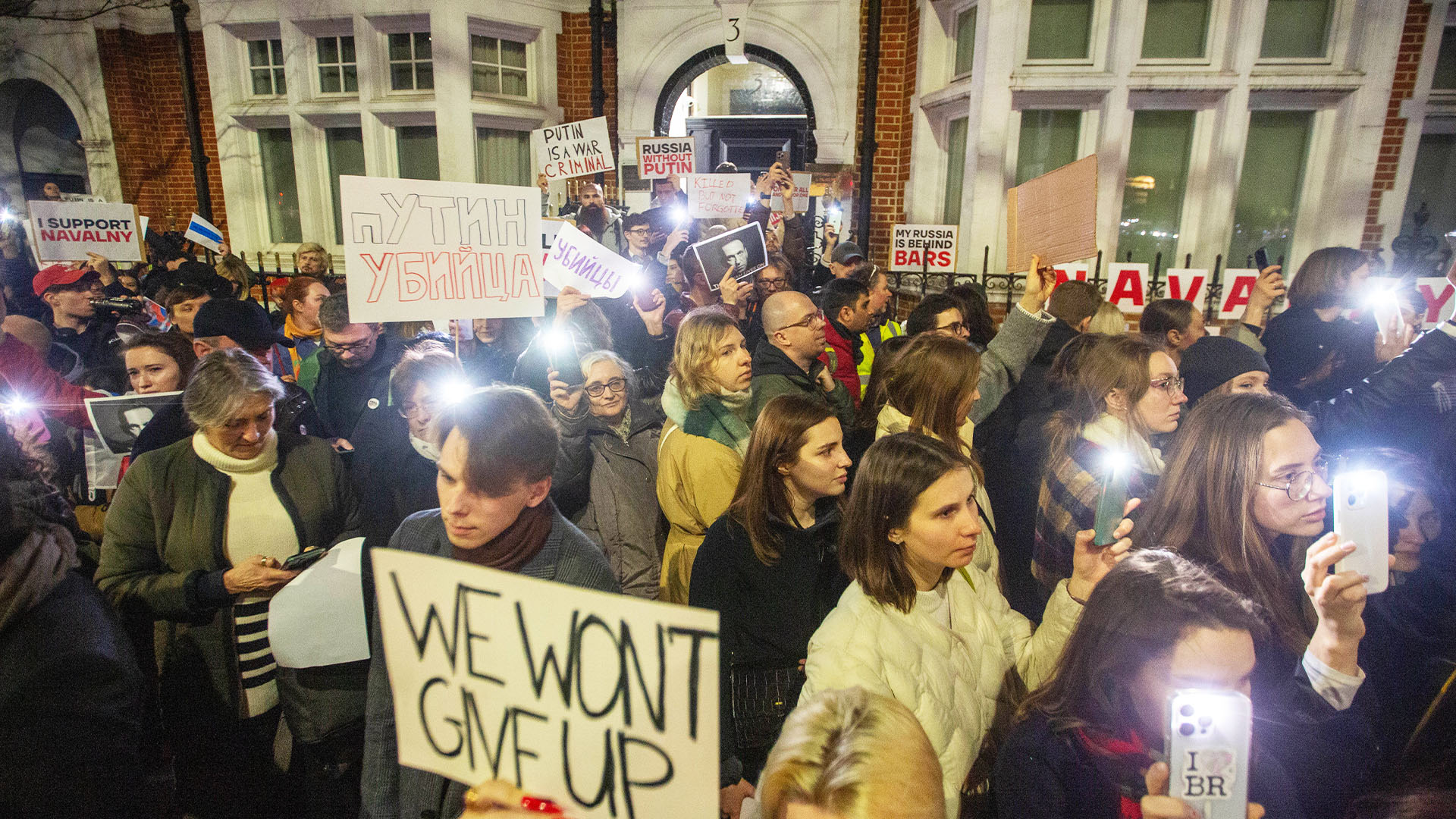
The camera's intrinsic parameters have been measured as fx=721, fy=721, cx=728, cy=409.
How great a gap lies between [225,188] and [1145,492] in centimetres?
1122

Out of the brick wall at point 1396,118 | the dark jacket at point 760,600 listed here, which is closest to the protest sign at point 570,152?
the dark jacket at point 760,600

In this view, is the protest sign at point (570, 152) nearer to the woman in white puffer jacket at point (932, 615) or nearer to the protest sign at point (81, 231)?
the protest sign at point (81, 231)

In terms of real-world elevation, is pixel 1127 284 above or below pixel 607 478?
above

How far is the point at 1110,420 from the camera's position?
105 inches

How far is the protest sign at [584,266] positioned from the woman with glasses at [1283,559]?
9.78 ft

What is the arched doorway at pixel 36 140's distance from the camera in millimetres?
9906

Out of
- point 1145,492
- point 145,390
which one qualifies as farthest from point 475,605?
point 145,390

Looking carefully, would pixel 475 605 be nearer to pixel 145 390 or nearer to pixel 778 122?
pixel 145 390

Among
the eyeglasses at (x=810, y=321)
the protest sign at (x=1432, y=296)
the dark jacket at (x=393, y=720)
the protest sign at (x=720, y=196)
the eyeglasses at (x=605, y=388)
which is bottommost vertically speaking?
the dark jacket at (x=393, y=720)

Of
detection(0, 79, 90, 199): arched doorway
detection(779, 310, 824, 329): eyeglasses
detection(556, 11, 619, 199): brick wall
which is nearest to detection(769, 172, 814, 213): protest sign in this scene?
detection(556, 11, 619, 199): brick wall

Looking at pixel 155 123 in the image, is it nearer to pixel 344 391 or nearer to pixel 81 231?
pixel 81 231

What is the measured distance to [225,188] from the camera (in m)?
9.55

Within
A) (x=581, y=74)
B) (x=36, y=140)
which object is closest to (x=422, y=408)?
(x=581, y=74)

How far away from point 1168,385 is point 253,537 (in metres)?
3.22
